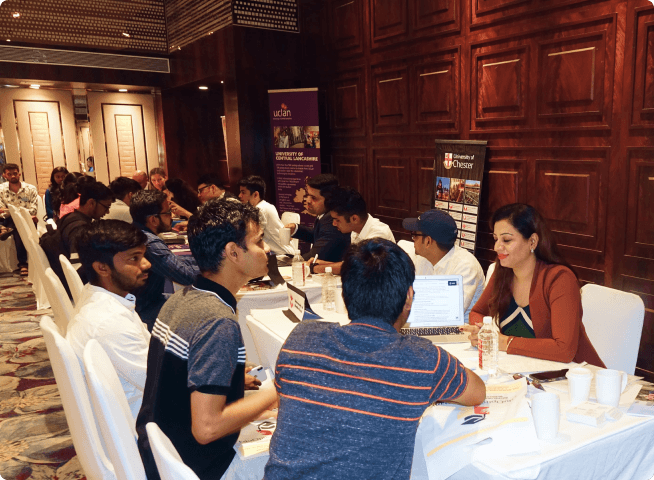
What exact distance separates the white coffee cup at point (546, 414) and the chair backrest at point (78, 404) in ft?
4.44

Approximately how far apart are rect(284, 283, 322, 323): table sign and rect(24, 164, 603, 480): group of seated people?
56 cm

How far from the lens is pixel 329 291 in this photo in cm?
315

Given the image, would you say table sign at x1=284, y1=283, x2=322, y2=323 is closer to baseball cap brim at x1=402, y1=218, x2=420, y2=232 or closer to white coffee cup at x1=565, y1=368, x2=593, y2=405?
baseball cap brim at x1=402, y1=218, x2=420, y2=232

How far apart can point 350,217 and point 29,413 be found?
2.56 metres

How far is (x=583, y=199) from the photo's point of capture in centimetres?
389

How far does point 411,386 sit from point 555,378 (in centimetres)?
96

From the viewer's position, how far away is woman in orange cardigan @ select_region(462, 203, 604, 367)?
7.09ft

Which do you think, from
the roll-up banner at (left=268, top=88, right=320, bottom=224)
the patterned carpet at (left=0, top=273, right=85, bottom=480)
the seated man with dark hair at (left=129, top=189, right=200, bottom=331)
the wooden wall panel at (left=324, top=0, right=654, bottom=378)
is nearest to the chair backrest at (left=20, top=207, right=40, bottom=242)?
the patterned carpet at (left=0, top=273, right=85, bottom=480)

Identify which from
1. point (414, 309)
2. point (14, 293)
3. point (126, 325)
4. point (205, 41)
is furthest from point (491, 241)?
point (14, 293)

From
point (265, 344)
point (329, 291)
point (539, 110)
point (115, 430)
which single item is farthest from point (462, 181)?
point (115, 430)

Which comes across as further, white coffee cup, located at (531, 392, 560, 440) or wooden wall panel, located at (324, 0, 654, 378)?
wooden wall panel, located at (324, 0, 654, 378)

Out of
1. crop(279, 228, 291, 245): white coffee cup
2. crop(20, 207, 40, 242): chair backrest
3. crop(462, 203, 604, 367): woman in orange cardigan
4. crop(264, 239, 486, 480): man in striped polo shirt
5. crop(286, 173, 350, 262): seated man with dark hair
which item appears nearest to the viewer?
crop(264, 239, 486, 480): man in striped polo shirt

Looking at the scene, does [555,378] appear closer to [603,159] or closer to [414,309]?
[414,309]

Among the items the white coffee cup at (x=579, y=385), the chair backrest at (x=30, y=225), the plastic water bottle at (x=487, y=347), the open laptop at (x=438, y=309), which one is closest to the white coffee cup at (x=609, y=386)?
the white coffee cup at (x=579, y=385)
